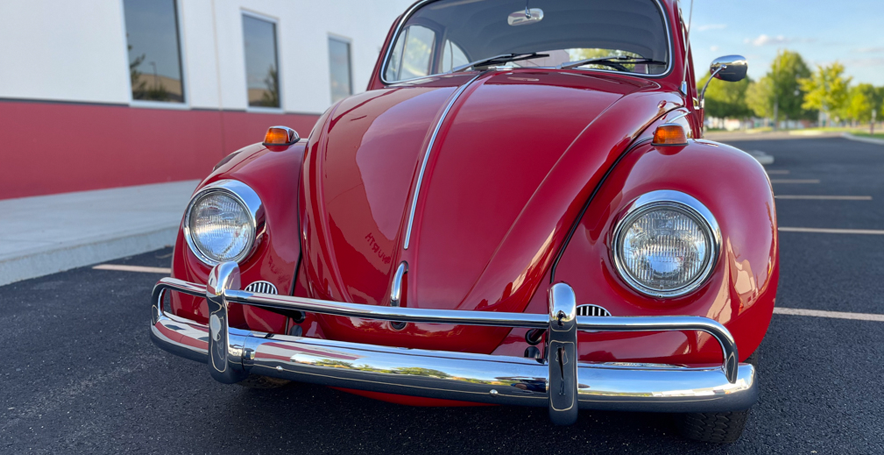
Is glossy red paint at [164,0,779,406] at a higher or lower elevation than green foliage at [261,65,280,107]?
lower

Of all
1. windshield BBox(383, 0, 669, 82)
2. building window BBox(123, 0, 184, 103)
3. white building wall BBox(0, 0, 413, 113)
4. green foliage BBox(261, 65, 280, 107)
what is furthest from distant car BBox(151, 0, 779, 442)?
green foliage BBox(261, 65, 280, 107)

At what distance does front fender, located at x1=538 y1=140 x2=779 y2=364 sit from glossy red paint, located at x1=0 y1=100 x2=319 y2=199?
24.6ft

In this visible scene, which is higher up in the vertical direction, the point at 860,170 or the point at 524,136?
the point at 524,136

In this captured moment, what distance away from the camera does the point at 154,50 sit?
336 inches

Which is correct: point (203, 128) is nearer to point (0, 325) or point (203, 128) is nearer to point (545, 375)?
point (0, 325)

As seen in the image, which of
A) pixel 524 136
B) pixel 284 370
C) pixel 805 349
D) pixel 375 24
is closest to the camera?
pixel 284 370

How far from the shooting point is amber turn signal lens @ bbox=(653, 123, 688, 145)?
5.90ft

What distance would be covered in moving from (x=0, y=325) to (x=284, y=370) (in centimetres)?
247

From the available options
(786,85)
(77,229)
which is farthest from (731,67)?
(786,85)

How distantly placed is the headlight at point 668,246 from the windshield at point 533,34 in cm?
140

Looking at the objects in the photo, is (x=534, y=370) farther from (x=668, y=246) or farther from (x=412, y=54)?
(x=412, y=54)

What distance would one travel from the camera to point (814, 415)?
6.53ft

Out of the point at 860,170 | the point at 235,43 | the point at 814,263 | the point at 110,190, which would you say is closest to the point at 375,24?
the point at 235,43

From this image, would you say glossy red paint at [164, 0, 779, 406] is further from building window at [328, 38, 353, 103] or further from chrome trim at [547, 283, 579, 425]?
building window at [328, 38, 353, 103]
